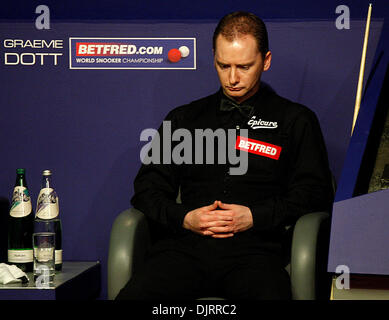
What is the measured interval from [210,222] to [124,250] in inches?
12.3

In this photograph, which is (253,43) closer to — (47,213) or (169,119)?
(169,119)

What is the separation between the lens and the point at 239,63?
7.29 feet

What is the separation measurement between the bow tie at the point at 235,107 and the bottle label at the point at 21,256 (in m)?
1.05

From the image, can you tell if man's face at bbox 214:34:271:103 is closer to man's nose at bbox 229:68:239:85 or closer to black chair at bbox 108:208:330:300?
man's nose at bbox 229:68:239:85

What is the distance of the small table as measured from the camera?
2.21m

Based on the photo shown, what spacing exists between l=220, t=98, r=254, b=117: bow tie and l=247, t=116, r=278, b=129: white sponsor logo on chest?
32 mm

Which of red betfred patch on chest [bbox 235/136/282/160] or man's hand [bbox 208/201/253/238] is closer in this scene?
man's hand [bbox 208/201/253/238]

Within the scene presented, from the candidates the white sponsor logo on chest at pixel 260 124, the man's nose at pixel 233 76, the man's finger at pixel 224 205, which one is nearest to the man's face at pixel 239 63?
the man's nose at pixel 233 76

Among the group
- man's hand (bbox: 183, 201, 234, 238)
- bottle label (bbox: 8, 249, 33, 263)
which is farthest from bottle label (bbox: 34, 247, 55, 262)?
man's hand (bbox: 183, 201, 234, 238)

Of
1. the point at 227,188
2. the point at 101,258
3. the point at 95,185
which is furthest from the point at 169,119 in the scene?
the point at 101,258

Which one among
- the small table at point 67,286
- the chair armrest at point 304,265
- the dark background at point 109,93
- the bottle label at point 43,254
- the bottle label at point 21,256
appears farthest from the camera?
the dark background at point 109,93

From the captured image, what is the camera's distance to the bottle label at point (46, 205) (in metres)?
2.57

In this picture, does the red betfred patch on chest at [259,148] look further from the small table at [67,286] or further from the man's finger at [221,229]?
the small table at [67,286]

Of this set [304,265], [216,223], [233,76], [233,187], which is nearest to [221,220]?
[216,223]
